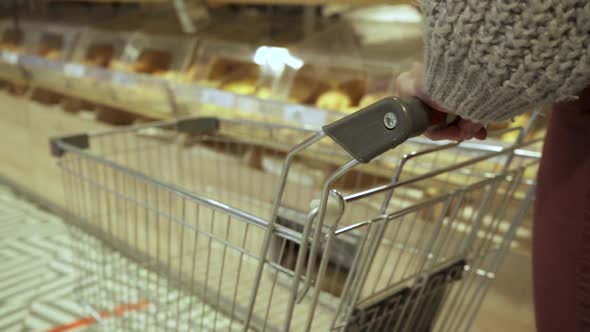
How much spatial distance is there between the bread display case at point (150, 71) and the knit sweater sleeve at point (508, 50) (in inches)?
54.5

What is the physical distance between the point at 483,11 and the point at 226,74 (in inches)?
60.3

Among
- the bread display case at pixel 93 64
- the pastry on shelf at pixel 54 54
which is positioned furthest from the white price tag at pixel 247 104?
the pastry on shelf at pixel 54 54

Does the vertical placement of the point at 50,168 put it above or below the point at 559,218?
below

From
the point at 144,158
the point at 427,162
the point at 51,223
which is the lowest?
the point at 51,223

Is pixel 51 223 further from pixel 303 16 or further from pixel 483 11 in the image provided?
pixel 483 11

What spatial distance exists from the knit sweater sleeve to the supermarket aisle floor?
1.34m

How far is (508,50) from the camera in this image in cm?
38

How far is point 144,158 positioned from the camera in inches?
62.9

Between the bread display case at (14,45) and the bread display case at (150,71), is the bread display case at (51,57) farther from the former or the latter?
the bread display case at (150,71)

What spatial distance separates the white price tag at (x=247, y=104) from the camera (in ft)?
4.83

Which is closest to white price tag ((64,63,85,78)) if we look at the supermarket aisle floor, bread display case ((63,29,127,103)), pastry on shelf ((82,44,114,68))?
bread display case ((63,29,127,103))

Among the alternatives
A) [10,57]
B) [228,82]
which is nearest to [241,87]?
[228,82]

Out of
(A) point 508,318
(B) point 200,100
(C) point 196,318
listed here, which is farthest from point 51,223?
(A) point 508,318

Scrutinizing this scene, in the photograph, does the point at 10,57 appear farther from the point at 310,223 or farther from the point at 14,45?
the point at 310,223
